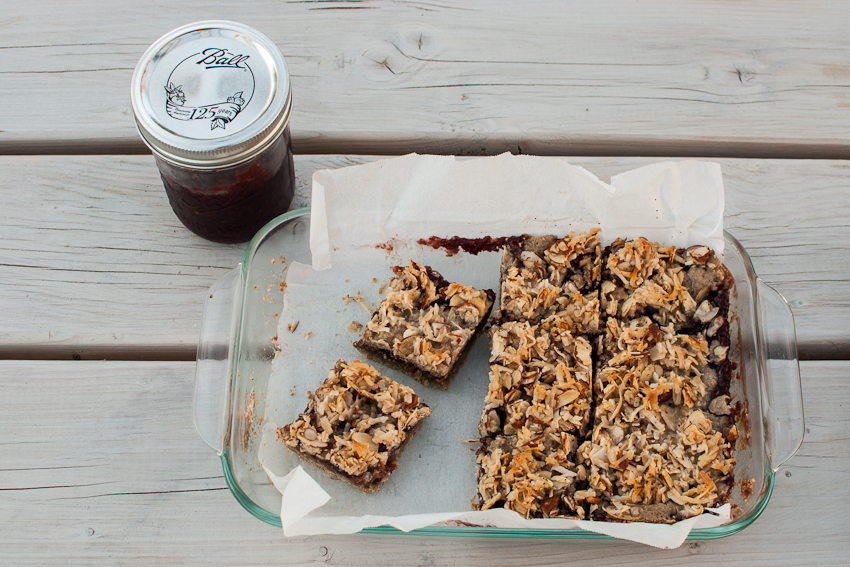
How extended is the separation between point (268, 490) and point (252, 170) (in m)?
0.99

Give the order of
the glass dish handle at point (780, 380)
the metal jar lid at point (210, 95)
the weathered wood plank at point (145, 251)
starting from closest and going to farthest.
→ the metal jar lid at point (210, 95), the glass dish handle at point (780, 380), the weathered wood plank at point (145, 251)

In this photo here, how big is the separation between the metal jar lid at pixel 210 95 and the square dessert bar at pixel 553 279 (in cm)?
87

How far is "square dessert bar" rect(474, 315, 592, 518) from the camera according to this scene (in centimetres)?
226

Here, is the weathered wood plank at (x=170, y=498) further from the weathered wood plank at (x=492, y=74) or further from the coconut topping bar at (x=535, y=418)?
the weathered wood plank at (x=492, y=74)

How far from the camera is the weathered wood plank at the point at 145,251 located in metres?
2.79

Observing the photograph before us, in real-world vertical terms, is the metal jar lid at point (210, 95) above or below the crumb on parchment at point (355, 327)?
above

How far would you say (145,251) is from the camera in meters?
2.88

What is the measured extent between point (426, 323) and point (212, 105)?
92 cm

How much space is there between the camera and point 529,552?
8.13 ft

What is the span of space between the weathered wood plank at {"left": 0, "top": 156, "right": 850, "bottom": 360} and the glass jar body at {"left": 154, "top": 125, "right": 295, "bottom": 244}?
0.60 ft

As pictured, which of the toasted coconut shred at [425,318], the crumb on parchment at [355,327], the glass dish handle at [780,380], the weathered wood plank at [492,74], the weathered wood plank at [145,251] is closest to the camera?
the glass dish handle at [780,380]

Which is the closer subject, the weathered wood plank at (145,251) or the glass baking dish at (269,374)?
the glass baking dish at (269,374)

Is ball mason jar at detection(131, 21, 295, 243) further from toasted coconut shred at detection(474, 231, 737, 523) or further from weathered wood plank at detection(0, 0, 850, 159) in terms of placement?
toasted coconut shred at detection(474, 231, 737, 523)

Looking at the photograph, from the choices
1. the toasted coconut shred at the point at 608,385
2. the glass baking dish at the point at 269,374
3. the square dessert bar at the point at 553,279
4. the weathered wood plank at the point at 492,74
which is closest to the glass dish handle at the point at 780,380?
the glass baking dish at the point at 269,374
